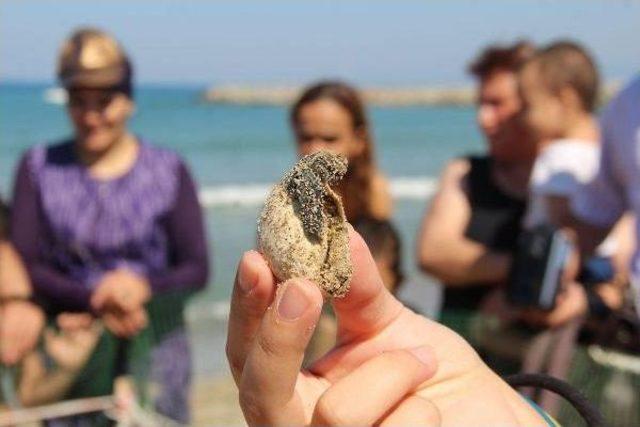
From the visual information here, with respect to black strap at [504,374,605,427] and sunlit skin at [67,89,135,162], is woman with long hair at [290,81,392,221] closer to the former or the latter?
sunlit skin at [67,89,135,162]

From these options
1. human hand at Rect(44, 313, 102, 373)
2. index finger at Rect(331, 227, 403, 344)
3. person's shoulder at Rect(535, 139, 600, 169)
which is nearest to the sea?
index finger at Rect(331, 227, 403, 344)

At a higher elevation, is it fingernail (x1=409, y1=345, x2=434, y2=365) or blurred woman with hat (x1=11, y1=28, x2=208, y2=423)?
fingernail (x1=409, y1=345, x2=434, y2=365)

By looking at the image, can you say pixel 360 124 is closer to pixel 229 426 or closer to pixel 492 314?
pixel 492 314

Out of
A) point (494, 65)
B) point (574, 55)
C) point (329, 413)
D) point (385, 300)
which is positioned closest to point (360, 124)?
point (494, 65)

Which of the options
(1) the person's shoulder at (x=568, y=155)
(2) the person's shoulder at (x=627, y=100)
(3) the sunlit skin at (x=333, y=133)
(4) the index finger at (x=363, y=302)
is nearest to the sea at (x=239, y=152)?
(4) the index finger at (x=363, y=302)

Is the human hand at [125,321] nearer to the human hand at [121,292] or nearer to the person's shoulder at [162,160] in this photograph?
the human hand at [121,292]
